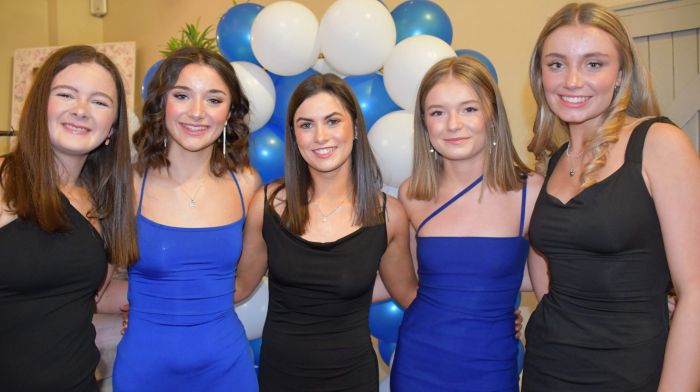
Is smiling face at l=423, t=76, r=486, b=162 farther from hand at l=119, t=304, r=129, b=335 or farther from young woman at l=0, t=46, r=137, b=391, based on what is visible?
hand at l=119, t=304, r=129, b=335

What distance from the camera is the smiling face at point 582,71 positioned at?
5.05 ft

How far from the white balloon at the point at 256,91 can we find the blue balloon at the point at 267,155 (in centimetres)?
8

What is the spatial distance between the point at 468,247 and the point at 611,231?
1.54 ft

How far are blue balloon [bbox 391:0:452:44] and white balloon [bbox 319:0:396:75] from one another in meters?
0.09

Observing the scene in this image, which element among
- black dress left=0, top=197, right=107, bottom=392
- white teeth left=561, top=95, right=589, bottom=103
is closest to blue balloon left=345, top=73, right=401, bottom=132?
white teeth left=561, top=95, right=589, bottom=103

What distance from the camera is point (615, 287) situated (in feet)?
4.72

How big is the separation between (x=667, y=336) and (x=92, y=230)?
1.62 m

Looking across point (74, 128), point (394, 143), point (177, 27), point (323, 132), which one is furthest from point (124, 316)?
point (177, 27)

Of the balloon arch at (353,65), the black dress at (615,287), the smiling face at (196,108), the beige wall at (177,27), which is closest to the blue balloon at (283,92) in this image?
the balloon arch at (353,65)

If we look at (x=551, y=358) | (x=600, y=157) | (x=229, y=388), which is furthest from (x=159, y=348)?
(x=600, y=157)

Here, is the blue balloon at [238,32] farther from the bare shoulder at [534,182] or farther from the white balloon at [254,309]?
the bare shoulder at [534,182]

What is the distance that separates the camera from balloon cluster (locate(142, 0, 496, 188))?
7.72 ft

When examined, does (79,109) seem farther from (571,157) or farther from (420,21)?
(420,21)

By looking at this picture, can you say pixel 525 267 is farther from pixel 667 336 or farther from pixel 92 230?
pixel 92 230
